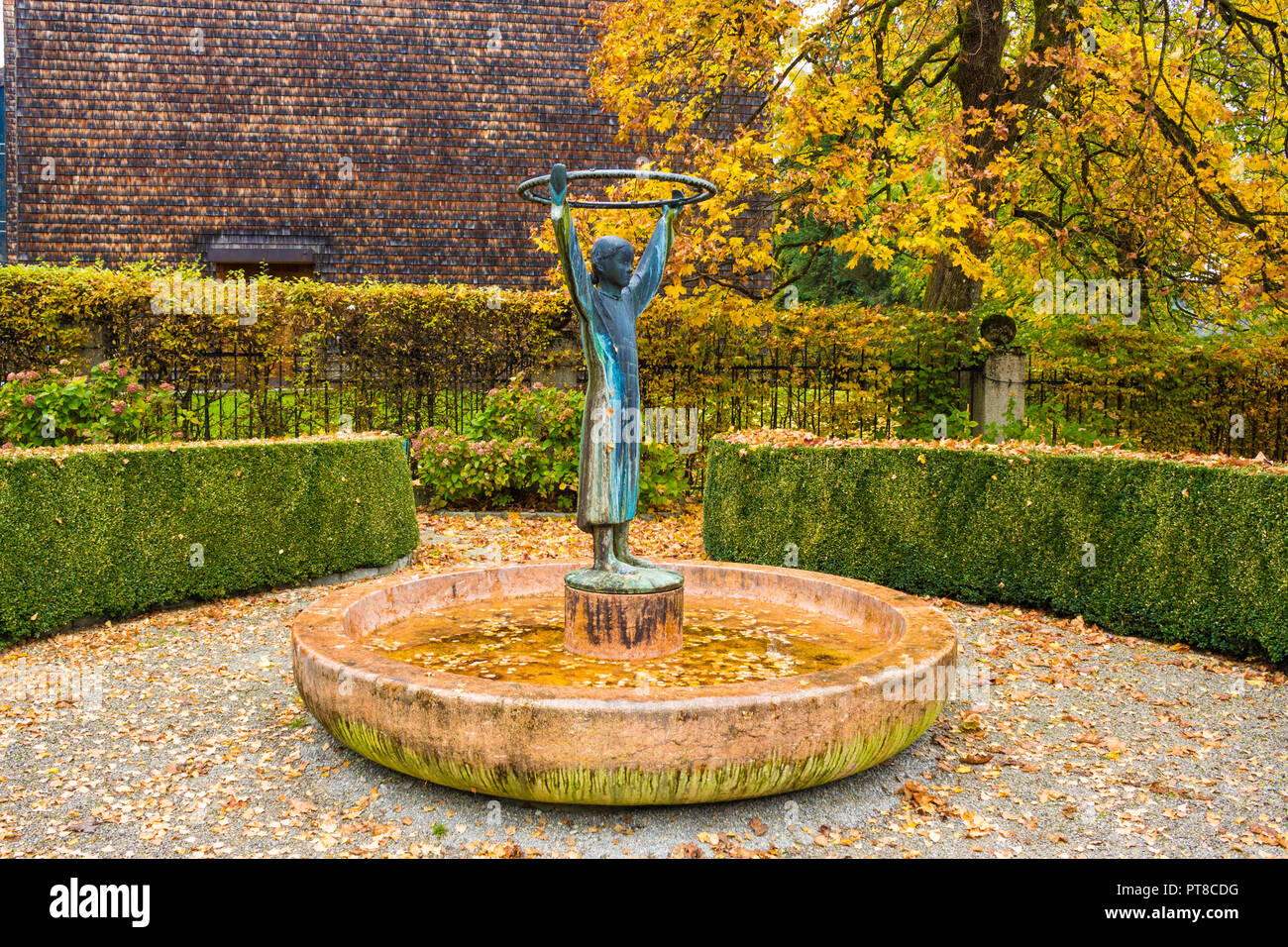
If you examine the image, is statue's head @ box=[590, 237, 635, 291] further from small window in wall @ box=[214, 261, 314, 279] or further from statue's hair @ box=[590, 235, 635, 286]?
small window in wall @ box=[214, 261, 314, 279]

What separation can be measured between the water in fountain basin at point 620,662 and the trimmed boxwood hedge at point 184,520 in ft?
9.75

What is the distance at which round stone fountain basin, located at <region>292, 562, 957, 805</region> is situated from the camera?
13.5 feet

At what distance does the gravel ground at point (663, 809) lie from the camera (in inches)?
168

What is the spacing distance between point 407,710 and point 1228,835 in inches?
148

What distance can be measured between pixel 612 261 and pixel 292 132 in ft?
47.8

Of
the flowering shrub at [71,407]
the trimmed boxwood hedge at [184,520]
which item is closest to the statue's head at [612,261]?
the trimmed boxwood hedge at [184,520]

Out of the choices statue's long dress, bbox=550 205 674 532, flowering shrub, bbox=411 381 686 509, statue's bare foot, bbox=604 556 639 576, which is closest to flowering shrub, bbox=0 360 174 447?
flowering shrub, bbox=411 381 686 509

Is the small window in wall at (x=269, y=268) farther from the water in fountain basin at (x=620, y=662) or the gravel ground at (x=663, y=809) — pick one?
the water in fountain basin at (x=620, y=662)

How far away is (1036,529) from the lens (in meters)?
8.34

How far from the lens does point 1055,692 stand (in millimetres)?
6449

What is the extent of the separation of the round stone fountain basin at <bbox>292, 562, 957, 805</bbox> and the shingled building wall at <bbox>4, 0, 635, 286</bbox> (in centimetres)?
1357

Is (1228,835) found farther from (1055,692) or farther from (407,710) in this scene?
(407,710)

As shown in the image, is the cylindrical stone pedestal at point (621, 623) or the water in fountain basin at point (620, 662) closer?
the water in fountain basin at point (620, 662)

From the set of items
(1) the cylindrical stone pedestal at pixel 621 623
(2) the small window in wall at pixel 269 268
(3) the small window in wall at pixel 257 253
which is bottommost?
(1) the cylindrical stone pedestal at pixel 621 623
